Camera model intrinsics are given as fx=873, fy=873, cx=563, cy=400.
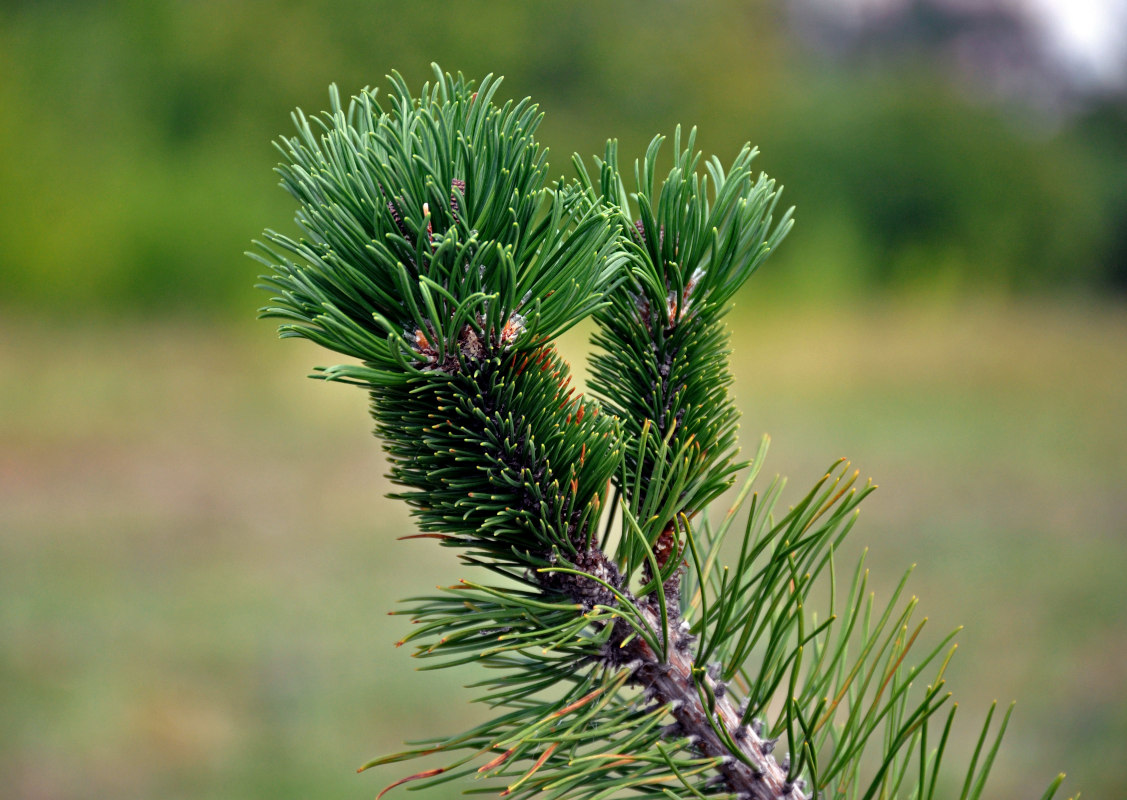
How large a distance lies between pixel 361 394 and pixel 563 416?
9.49 ft

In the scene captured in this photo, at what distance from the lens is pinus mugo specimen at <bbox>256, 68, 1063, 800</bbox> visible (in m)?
0.22

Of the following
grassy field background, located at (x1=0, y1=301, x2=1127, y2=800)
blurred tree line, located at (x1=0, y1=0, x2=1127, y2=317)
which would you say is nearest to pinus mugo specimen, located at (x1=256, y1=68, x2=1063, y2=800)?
grassy field background, located at (x1=0, y1=301, x2=1127, y2=800)

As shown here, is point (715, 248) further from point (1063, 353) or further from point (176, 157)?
point (1063, 353)

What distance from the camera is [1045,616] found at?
199cm

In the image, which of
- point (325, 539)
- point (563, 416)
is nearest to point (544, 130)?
point (325, 539)

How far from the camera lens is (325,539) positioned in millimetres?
2375

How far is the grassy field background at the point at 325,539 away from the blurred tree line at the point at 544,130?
268mm

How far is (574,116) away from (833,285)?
52.6 inches

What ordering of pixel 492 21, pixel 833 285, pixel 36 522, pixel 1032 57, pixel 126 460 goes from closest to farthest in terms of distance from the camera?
pixel 36 522 → pixel 126 460 → pixel 492 21 → pixel 833 285 → pixel 1032 57

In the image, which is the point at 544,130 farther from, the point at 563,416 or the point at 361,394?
the point at 563,416

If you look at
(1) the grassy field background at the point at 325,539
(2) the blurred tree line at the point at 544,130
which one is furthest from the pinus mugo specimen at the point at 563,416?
(2) the blurred tree line at the point at 544,130

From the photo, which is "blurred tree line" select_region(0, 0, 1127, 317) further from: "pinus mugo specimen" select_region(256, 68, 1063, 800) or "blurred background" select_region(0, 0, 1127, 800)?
"pinus mugo specimen" select_region(256, 68, 1063, 800)

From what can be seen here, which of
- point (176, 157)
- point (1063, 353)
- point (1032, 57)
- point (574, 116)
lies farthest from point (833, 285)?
point (176, 157)

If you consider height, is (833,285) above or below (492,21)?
below
